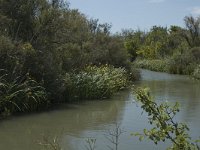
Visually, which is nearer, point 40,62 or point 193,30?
point 40,62

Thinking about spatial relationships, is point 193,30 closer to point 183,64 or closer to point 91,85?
point 183,64

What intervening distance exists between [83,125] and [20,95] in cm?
265

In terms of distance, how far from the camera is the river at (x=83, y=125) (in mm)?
10291

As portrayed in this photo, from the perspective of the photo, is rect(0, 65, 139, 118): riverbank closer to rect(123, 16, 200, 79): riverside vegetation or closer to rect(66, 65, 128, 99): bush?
rect(66, 65, 128, 99): bush

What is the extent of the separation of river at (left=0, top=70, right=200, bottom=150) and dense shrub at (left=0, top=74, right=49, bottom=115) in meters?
0.45

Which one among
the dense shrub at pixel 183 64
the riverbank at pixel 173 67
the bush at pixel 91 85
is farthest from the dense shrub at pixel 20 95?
the dense shrub at pixel 183 64

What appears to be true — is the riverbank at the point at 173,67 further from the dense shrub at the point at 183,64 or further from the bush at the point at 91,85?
the bush at the point at 91,85

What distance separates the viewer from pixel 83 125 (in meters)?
13.2

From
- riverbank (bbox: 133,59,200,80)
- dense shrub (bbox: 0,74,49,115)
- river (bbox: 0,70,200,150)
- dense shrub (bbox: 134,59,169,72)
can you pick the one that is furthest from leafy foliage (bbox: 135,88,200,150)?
dense shrub (bbox: 134,59,169,72)

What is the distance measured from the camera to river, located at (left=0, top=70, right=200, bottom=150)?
10.3m

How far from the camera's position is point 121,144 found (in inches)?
404

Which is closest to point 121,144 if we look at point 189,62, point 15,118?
point 15,118

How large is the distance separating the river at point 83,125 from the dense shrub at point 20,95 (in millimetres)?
447

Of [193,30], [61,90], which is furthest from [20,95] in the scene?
[193,30]
